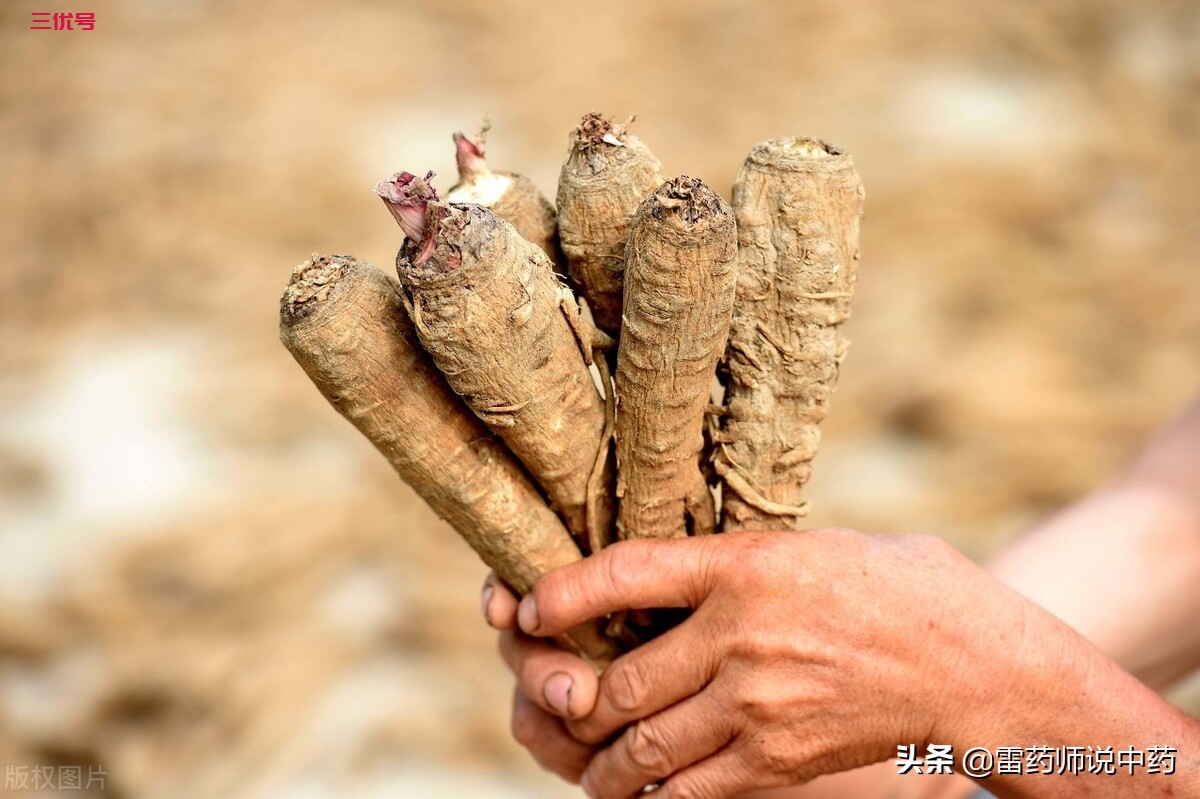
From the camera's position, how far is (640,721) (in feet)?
4.02

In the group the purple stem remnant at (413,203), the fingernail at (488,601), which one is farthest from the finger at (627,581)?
the purple stem remnant at (413,203)

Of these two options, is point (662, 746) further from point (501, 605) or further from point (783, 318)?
point (783, 318)

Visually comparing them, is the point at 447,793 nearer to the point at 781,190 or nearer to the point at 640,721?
the point at 640,721

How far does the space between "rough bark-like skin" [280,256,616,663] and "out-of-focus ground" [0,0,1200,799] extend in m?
1.10

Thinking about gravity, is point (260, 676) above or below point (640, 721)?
above

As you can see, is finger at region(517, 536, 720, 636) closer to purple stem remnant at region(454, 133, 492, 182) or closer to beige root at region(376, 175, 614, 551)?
beige root at region(376, 175, 614, 551)

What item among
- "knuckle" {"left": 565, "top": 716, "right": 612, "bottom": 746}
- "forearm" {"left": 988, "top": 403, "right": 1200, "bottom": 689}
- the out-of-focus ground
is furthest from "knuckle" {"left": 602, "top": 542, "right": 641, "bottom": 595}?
the out-of-focus ground

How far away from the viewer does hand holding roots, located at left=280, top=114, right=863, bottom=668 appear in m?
0.98

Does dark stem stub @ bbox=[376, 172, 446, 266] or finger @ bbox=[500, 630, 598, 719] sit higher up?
dark stem stub @ bbox=[376, 172, 446, 266]

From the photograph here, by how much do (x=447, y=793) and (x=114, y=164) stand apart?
6.92ft

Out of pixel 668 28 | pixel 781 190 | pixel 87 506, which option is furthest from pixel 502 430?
pixel 668 28

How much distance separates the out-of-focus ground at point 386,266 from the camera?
2215mm

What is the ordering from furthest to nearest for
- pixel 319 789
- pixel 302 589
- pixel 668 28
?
1. pixel 668 28
2. pixel 302 589
3. pixel 319 789

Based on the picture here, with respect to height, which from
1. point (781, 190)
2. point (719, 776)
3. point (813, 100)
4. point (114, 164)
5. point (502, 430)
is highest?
point (813, 100)
